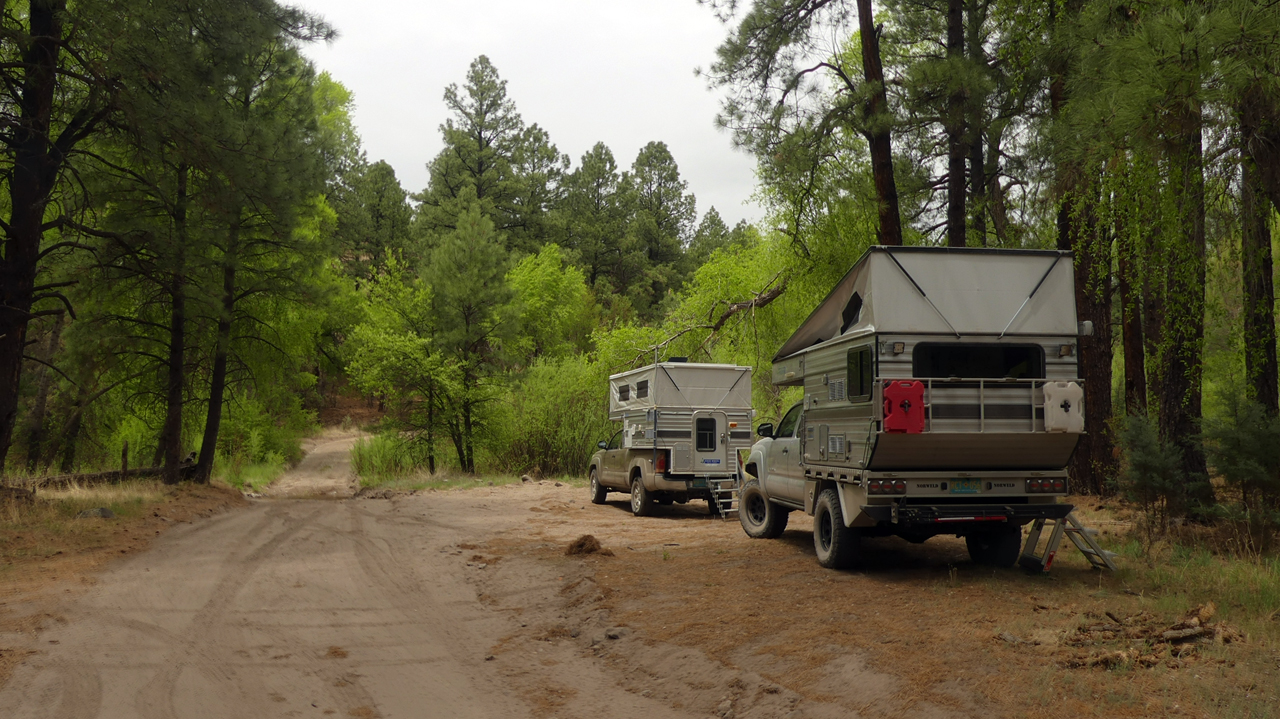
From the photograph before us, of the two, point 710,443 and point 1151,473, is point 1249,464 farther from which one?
point 710,443

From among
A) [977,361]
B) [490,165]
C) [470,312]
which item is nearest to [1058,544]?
[977,361]

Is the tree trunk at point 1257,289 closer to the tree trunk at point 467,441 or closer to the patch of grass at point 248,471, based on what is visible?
the tree trunk at point 467,441

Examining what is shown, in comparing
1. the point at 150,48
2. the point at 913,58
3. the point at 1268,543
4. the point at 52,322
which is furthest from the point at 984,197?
the point at 52,322

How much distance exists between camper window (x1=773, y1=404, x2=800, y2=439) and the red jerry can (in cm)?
Result: 318

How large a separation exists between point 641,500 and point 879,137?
27.0 feet

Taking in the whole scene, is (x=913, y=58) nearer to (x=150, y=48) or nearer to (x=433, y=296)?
(x=150, y=48)

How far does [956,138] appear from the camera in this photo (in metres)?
14.9

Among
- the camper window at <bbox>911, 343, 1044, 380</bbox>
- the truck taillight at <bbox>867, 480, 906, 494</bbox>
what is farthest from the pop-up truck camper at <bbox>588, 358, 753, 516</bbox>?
the truck taillight at <bbox>867, 480, 906, 494</bbox>

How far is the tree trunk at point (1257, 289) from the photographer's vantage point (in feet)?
31.1

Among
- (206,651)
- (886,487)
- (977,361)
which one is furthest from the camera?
(977,361)

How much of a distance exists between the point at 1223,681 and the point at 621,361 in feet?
60.3

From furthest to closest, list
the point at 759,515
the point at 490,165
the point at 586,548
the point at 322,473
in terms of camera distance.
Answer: the point at 490,165
the point at 322,473
the point at 759,515
the point at 586,548

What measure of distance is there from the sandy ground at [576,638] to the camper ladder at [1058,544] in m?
0.24

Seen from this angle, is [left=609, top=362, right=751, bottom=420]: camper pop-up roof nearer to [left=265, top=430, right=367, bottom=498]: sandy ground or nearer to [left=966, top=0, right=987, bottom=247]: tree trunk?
[left=966, top=0, right=987, bottom=247]: tree trunk
